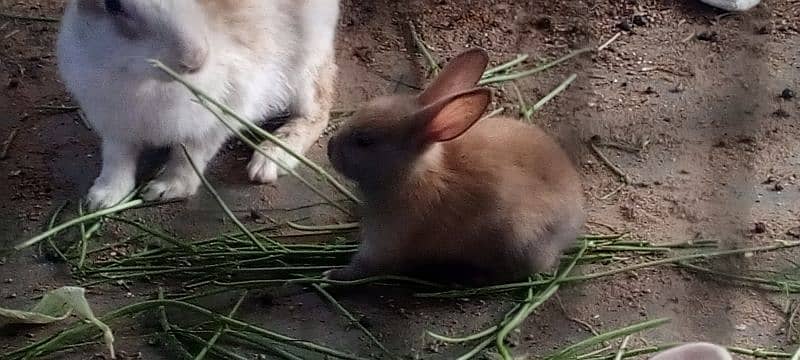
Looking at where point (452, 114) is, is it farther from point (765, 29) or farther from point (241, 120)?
point (765, 29)

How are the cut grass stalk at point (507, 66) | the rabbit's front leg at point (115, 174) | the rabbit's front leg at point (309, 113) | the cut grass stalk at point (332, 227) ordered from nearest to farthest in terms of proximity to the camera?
the cut grass stalk at point (332, 227) < the rabbit's front leg at point (115, 174) < the rabbit's front leg at point (309, 113) < the cut grass stalk at point (507, 66)

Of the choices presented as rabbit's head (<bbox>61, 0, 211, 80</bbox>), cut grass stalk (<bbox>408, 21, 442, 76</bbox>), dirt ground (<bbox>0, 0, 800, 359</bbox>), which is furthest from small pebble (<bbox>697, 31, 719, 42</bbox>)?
rabbit's head (<bbox>61, 0, 211, 80</bbox>)

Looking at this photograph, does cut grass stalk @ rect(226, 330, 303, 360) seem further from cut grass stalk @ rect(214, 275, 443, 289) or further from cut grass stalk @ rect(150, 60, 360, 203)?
cut grass stalk @ rect(150, 60, 360, 203)

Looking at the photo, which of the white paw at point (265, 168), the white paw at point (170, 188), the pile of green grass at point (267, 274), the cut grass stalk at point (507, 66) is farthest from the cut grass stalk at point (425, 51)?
the white paw at point (170, 188)

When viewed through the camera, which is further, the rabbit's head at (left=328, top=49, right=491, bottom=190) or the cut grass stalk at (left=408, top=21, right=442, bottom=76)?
the cut grass stalk at (left=408, top=21, right=442, bottom=76)

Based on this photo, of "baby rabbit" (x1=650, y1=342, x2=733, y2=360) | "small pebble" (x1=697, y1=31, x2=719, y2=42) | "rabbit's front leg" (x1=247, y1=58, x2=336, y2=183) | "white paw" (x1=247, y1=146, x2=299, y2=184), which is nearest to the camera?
"baby rabbit" (x1=650, y1=342, x2=733, y2=360)

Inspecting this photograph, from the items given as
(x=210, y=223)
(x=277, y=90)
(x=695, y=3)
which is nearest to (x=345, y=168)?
(x=210, y=223)

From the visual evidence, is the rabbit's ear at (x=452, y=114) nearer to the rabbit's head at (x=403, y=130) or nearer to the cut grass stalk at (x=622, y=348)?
the rabbit's head at (x=403, y=130)
